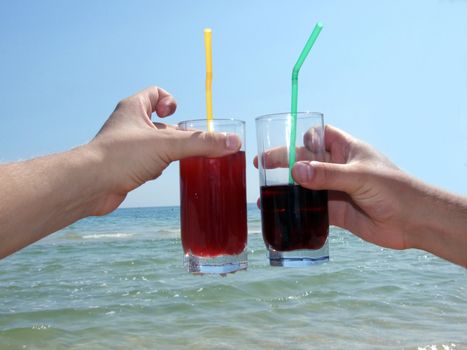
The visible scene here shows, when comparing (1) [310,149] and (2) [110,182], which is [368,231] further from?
(2) [110,182]

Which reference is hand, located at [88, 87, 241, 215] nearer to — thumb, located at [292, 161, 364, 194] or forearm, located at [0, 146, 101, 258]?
forearm, located at [0, 146, 101, 258]

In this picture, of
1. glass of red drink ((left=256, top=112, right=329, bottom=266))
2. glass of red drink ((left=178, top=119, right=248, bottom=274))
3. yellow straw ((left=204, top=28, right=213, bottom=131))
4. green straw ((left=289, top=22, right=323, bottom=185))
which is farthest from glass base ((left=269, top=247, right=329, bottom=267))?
yellow straw ((left=204, top=28, right=213, bottom=131))

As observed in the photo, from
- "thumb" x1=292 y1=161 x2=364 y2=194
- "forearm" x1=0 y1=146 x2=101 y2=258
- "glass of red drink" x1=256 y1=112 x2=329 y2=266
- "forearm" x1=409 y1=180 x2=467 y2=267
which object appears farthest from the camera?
"forearm" x1=409 y1=180 x2=467 y2=267

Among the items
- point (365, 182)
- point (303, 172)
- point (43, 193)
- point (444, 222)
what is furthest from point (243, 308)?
point (43, 193)

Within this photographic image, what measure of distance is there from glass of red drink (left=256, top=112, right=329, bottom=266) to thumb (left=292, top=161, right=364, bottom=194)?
0.16m

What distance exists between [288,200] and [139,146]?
0.78 metres

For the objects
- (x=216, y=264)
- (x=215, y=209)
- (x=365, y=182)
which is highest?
(x=365, y=182)

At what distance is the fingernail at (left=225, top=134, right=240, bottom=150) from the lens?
2786 millimetres

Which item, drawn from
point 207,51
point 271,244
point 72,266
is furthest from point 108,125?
point 72,266

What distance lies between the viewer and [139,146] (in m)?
2.72

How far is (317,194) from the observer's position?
2.95 m

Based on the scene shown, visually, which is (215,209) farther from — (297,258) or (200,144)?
(297,258)

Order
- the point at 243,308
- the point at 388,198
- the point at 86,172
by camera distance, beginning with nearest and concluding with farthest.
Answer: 1. the point at 86,172
2. the point at 388,198
3. the point at 243,308

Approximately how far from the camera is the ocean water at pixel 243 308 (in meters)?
5.48
